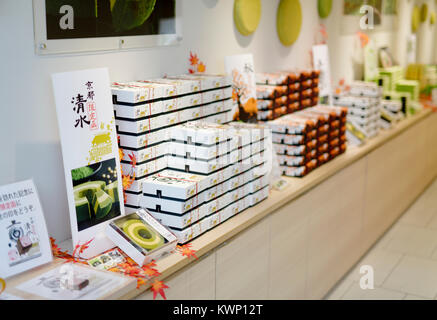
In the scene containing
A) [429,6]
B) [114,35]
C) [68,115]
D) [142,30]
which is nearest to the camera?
[68,115]

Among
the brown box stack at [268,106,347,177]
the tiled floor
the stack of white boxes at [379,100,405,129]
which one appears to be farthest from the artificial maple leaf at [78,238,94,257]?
the stack of white boxes at [379,100,405,129]

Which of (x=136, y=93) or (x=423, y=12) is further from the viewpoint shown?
(x=423, y=12)

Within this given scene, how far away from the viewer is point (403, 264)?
13.3 feet

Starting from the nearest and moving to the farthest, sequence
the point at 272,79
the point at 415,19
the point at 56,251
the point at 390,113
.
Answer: the point at 56,251 → the point at 272,79 → the point at 390,113 → the point at 415,19

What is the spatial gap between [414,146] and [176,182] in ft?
11.9

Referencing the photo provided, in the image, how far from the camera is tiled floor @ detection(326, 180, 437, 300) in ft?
11.8

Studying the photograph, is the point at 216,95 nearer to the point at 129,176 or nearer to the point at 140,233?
the point at 129,176

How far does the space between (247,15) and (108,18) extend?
1168mm

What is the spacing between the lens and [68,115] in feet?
6.37

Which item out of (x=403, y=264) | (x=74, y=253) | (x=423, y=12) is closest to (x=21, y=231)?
(x=74, y=253)

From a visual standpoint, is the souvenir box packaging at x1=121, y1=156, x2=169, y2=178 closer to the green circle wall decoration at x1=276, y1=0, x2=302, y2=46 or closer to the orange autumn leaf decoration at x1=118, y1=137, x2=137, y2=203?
the orange autumn leaf decoration at x1=118, y1=137, x2=137, y2=203

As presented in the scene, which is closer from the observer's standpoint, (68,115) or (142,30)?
(68,115)
